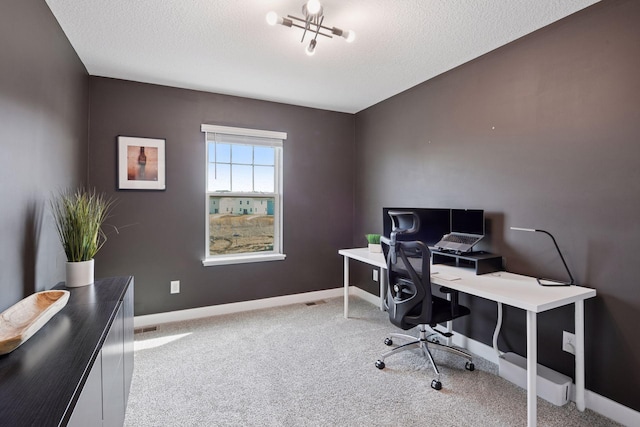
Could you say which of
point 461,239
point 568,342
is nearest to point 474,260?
point 461,239

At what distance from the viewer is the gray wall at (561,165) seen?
5.76ft

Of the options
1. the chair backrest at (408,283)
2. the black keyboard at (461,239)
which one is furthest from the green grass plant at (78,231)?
the black keyboard at (461,239)

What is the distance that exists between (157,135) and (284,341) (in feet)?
7.63

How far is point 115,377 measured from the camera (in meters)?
1.48

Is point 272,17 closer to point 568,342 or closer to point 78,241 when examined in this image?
point 78,241

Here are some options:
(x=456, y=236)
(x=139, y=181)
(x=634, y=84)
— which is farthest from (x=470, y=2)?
(x=139, y=181)

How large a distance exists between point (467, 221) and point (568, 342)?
3.30 ft

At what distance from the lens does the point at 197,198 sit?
3287 millimetres

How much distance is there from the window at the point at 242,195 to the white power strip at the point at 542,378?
2374 millimetres

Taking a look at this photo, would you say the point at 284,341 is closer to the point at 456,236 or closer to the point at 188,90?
the point at 456,236

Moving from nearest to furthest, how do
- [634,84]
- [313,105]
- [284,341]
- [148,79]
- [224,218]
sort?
[634,84]
[284,341]
[148,79]
[224,218]
[313,105]

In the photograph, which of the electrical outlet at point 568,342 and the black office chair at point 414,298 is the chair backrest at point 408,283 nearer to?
the black office chair at point 414,298

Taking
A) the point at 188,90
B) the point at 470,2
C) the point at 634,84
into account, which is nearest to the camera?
the point at 634,84

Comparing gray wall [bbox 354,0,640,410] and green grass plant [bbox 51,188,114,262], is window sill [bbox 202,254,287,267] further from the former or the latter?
gray wall [bbox 354,0,640,410]
